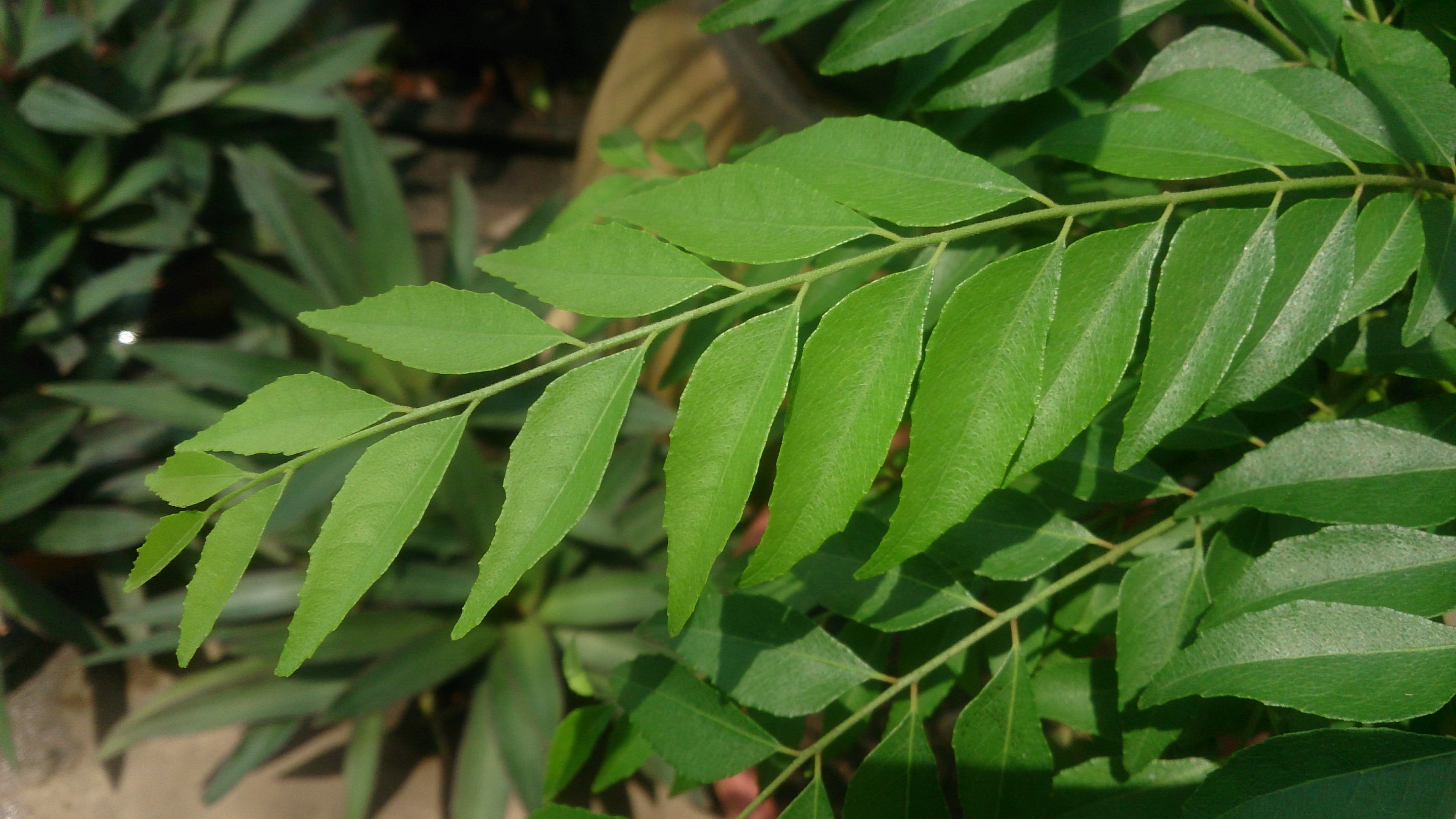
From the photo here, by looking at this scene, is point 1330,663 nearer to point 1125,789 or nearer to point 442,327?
point 1125,789

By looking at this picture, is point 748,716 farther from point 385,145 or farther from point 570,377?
point 385,145

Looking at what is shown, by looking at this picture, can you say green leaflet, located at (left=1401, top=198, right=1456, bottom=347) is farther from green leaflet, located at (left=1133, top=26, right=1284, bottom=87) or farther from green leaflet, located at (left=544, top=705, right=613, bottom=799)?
green leaflet, located at (left=544, top=705, right=613, bottom=799)

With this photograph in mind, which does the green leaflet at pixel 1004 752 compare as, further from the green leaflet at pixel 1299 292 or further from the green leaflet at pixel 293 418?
the green leaflet at pixel 293 418

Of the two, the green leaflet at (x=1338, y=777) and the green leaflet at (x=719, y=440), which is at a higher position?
the green leaflet at (x=719, y=440)

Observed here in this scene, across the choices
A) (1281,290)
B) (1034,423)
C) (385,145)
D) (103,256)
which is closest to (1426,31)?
(1281,290)

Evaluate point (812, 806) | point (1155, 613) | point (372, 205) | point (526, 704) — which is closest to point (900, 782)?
point (812, 806)

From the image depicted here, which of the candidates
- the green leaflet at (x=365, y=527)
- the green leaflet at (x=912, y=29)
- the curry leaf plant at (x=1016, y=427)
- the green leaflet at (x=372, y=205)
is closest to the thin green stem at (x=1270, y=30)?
the curry leaf plant at (x=1016, y=427)

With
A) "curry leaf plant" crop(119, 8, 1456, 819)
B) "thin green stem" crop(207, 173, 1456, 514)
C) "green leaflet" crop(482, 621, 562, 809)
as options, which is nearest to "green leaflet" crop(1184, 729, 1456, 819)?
"curry leaf plant" crop(119, 8, 1456, 819)
